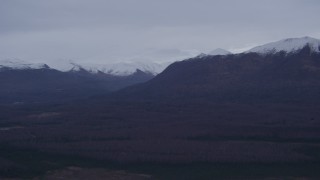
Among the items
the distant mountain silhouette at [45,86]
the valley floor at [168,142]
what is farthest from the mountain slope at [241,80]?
the distant mountain silhouette at [45,86]

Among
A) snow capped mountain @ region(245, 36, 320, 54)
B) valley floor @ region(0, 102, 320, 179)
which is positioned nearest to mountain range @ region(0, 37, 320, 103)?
snow capped mountain @ region(245, 36, 320, 54)

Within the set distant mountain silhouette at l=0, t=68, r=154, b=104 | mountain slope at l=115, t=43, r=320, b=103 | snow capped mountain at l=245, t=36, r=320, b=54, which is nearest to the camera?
mountain slope at l=115, t=43, r=320, b=103

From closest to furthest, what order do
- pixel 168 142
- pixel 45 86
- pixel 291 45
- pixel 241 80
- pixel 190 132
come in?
1. pixel 168 142
2. pixel 190 132
3. pixel 241 80
4. pixel 291 45
5. pixel 45 86

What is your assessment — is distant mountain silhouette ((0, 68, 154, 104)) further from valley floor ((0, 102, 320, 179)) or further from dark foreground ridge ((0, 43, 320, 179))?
valley floor ((0, 102, 320, 179))

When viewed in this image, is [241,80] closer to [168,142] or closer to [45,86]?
[168,142]

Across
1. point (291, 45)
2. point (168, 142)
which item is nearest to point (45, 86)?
point (291, 45)

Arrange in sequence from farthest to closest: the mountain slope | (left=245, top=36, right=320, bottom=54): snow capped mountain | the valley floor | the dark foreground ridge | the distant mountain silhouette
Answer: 1. the distant mountain silhouette
2. (left=245, top=36, right=320, bottom=54): snow capped mountain
3. the mountain slope
4. the dark foreground ridge
5. the valley floor

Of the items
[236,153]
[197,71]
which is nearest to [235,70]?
[197,71]

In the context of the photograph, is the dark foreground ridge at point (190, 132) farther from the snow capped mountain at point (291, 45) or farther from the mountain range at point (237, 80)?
the snow capped mountain at point (291, 45)

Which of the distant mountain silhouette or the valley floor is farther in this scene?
the distant mountain silhouette
